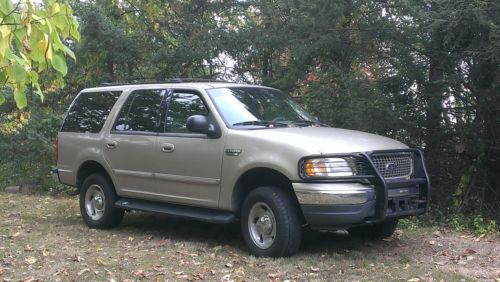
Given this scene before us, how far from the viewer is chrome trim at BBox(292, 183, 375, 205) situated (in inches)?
223

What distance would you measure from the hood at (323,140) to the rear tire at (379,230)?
1056mm

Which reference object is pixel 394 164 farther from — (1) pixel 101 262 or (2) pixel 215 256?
(1) pixel 101 262

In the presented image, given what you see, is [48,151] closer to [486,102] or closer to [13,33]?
[486,102]

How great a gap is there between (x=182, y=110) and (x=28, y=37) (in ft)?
13.3

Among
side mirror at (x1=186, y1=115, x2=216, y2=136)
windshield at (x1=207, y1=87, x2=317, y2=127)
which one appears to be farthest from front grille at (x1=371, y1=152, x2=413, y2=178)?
side mirror at (x1=186, y1=115, x2=216, y2=136)

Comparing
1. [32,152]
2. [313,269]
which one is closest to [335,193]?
[313,269]

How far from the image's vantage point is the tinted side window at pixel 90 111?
828cm

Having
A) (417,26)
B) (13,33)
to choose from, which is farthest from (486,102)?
(13,33)

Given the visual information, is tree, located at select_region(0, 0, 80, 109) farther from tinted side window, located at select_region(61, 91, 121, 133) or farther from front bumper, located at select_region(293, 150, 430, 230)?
tinted side window, located at select_region(61, 91, 121, 133)

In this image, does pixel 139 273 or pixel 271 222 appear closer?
pixel 139 273

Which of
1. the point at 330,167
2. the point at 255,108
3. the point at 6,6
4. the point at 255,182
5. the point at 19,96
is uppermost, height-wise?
the point at 6,6

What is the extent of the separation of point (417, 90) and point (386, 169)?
9.42 ft

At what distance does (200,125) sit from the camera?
6520 mm

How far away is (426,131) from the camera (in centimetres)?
866
